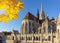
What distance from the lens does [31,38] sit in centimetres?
3553

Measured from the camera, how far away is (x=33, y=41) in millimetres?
34219

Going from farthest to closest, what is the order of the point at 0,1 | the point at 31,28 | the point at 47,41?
the point at 31,28 < the point at 47,41 < the point at 0,1

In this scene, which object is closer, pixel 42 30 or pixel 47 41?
pixel 47 41

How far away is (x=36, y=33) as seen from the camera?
3644cm

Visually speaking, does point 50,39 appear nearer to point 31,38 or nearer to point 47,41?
point 47,41

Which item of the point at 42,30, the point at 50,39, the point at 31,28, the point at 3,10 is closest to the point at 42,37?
the point at 50,39

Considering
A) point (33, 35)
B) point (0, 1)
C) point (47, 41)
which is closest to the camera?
point (0, 1)

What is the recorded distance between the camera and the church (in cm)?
3266

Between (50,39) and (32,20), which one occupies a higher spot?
(32,20)

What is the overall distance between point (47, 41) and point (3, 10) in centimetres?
2895

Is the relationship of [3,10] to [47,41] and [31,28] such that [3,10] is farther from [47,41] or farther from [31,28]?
[31,28]

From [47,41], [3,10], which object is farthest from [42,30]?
[3,10]

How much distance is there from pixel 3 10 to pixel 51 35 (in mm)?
29369

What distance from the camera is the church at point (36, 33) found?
3266 centimetres
